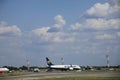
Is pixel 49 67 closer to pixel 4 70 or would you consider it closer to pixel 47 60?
pixel 47 60

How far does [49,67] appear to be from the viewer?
173000 mm

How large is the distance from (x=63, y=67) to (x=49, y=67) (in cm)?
1155

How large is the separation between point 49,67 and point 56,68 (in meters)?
6.35

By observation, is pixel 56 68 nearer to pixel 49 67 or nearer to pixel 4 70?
pixel 49 67

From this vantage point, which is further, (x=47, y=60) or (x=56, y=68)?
(x=47, y=60)

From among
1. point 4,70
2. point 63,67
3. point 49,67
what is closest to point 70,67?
point 63,67

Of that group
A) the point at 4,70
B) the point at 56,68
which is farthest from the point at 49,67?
the point at 4,70

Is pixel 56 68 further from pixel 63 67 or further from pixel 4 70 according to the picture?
pixel 4 70

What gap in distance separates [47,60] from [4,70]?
101 feet

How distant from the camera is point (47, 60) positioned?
7136 inches

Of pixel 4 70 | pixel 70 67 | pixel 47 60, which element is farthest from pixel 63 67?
pixel 4 70

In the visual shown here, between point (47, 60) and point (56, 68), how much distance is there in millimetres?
14687

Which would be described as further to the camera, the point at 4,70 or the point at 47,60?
the point at 47,60

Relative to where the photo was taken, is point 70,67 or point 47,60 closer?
point 70,67
